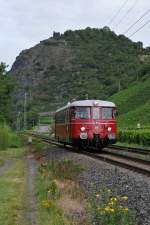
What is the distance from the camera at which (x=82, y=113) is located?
35719mm

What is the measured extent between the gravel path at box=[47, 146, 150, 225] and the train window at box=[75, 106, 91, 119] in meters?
10.0

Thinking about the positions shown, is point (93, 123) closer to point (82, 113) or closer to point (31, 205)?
point (82, 113)

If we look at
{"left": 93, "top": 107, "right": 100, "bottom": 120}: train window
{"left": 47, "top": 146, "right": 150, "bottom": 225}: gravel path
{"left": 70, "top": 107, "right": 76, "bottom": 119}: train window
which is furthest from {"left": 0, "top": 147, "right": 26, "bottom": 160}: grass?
{"left": 47, "top": 146, "right": 150, "bottom": 225}: gravel path

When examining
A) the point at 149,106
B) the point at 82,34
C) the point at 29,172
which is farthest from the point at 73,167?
the point at 82,34

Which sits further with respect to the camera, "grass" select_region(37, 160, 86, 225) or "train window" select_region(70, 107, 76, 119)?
"train window" select_region(70, 107, 76, 119)

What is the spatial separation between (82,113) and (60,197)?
19315mm

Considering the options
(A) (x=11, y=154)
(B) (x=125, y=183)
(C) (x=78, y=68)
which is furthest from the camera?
(C) (x=78, y=68)

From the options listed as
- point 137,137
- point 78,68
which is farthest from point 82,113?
point 78,68

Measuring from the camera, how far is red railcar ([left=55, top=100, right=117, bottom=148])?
35.2 meters

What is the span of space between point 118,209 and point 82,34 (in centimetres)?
15533

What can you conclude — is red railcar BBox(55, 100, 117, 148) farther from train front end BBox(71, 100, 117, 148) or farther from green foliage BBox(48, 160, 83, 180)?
green foliage BBox(48, 160, 83, 180)

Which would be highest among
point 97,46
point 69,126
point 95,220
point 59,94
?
point 97,46

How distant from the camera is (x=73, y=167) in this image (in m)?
24.9

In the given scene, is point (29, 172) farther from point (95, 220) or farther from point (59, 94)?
point (59, 94)
